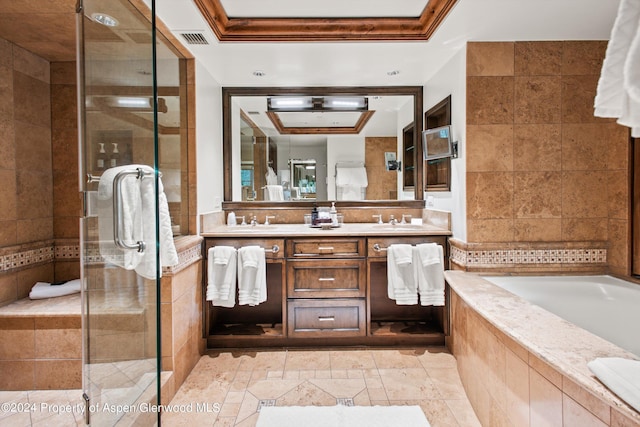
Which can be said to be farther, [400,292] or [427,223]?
[427,223]

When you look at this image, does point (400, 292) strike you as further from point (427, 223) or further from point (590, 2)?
point (590, 2)

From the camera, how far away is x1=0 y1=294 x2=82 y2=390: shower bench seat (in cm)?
207

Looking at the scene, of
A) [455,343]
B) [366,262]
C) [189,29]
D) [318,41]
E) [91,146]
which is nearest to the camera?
[91,146]

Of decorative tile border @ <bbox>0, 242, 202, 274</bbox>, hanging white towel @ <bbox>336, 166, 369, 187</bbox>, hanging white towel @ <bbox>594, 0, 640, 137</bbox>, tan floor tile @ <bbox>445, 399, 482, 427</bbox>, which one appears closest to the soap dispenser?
hanging white towel @ <bbox>336, 166, 369, 187</bbox>

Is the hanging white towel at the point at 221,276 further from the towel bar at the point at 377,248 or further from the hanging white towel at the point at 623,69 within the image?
the hanging white towel at the point at 623,69

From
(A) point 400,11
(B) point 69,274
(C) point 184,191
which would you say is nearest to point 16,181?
(B) point 69,274

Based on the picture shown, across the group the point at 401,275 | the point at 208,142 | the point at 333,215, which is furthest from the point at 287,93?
the point at 401,275

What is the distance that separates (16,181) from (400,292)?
2.73 meters

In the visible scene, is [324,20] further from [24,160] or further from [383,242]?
[24,160]

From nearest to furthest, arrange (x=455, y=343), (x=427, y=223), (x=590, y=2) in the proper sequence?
(x=590, y=2)
(x=455, y=343)
(x=427, y=223)

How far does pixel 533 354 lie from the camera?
4.16 feet

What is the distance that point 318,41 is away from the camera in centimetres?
228

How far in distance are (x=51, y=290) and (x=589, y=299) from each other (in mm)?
3441

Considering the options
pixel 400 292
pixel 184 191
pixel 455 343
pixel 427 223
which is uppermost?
pixel 184 191
